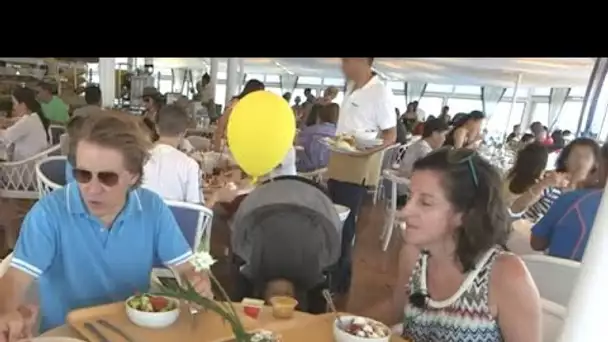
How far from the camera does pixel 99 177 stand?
67.9 inches

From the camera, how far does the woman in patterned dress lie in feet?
5.13

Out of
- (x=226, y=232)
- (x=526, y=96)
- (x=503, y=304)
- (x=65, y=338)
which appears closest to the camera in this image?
(x=65, y=338)

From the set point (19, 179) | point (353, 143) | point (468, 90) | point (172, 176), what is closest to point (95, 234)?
point (172, 176)

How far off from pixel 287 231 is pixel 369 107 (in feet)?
4.74

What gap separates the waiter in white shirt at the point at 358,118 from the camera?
3.62 m

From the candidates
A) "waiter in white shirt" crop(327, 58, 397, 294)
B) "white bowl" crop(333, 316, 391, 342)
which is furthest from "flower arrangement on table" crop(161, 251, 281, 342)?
"waiter in white shirt" crop(327, 58, 397, 294)

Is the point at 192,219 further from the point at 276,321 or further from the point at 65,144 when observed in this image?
the point at 276,321

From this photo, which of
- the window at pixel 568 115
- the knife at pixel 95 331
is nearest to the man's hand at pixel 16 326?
the knife at pixel 95 331

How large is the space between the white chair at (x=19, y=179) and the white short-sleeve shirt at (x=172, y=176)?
1.61 metres
